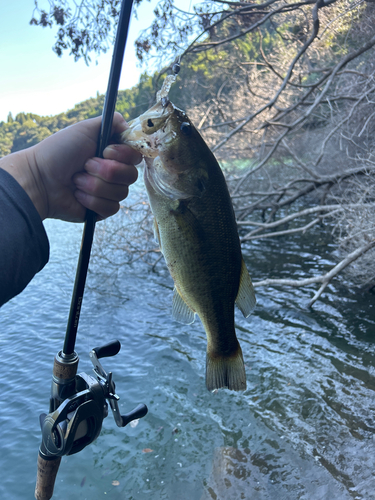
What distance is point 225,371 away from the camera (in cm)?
214

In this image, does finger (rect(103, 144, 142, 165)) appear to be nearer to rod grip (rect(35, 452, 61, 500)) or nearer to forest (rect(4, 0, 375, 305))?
rod grip (rect(35, 452, 61, 500))

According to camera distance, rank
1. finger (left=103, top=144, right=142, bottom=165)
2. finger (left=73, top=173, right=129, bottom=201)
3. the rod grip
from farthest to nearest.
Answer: the rod grip
finger (left=73, top=173, right=129, bottom=201)
finger (left=103, top=144, right=142, bottom=165)

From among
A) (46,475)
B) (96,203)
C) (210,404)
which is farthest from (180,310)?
(210,404)

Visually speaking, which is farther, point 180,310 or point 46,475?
point 46,475

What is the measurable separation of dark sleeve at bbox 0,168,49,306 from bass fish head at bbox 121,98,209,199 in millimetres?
584

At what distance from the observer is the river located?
434 cm

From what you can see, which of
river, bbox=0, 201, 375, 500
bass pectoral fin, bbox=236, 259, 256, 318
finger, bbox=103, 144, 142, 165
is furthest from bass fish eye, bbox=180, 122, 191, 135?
river, bbox=0, 201, 375, 500

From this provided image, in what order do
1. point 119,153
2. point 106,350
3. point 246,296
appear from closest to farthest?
point 119,153 → point 246,296 → point 106,350

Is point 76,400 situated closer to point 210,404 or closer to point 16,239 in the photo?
point 16,239

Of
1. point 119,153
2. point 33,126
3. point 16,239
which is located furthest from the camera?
point 33,126

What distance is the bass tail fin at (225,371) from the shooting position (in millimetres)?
2125

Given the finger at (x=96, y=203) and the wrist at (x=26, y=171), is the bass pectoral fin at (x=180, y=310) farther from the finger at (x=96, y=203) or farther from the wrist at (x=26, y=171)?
the wrist at (x=26, y=171)

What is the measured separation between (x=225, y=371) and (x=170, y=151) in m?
1.25

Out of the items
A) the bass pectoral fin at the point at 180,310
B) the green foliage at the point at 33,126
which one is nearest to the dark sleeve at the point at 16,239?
the bass pectoral fin at the point at 180,310
